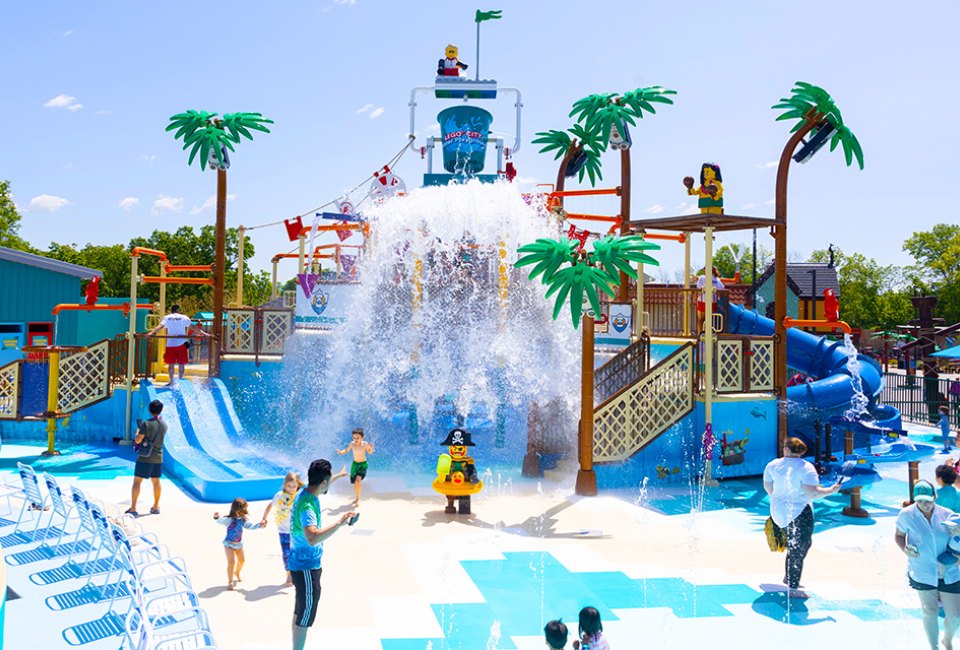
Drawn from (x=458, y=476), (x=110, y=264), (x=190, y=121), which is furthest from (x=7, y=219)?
(x=458, y=476)

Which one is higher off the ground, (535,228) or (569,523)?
(535,228)

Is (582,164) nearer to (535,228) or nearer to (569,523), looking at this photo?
(535,228)

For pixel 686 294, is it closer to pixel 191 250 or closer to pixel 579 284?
pixel 579 284

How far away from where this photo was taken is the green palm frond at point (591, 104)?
20688 millimetres

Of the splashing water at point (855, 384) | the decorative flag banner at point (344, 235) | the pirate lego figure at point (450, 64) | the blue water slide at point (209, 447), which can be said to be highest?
the pirate lego figure at point (450, 64)

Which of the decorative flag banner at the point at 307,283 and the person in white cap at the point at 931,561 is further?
the decorative flag banner at the point at 307,283

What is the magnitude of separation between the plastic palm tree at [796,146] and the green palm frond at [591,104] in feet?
18.0

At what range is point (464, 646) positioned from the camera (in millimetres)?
6707

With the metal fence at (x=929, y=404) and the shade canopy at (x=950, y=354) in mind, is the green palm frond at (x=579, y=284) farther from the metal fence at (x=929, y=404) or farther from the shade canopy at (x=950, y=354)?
the metal fence at (x=929, y=404)

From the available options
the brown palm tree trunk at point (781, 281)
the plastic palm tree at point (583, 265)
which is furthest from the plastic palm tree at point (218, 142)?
the brown palm tree trunk at point (781, 281)

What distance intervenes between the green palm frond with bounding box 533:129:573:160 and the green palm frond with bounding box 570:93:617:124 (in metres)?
3.99

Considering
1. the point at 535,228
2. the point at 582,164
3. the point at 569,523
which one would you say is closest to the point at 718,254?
the point at 582,164

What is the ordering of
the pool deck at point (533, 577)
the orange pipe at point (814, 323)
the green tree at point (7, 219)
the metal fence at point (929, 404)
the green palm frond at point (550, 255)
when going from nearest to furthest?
the pool deck at point (533, 577), the green palm frond at point (550, 255), the orange pipe at point (814, 323), the metal fence at point (929, 404), the green tree at point (7, 219)

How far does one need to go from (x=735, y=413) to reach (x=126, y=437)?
12965 mm
